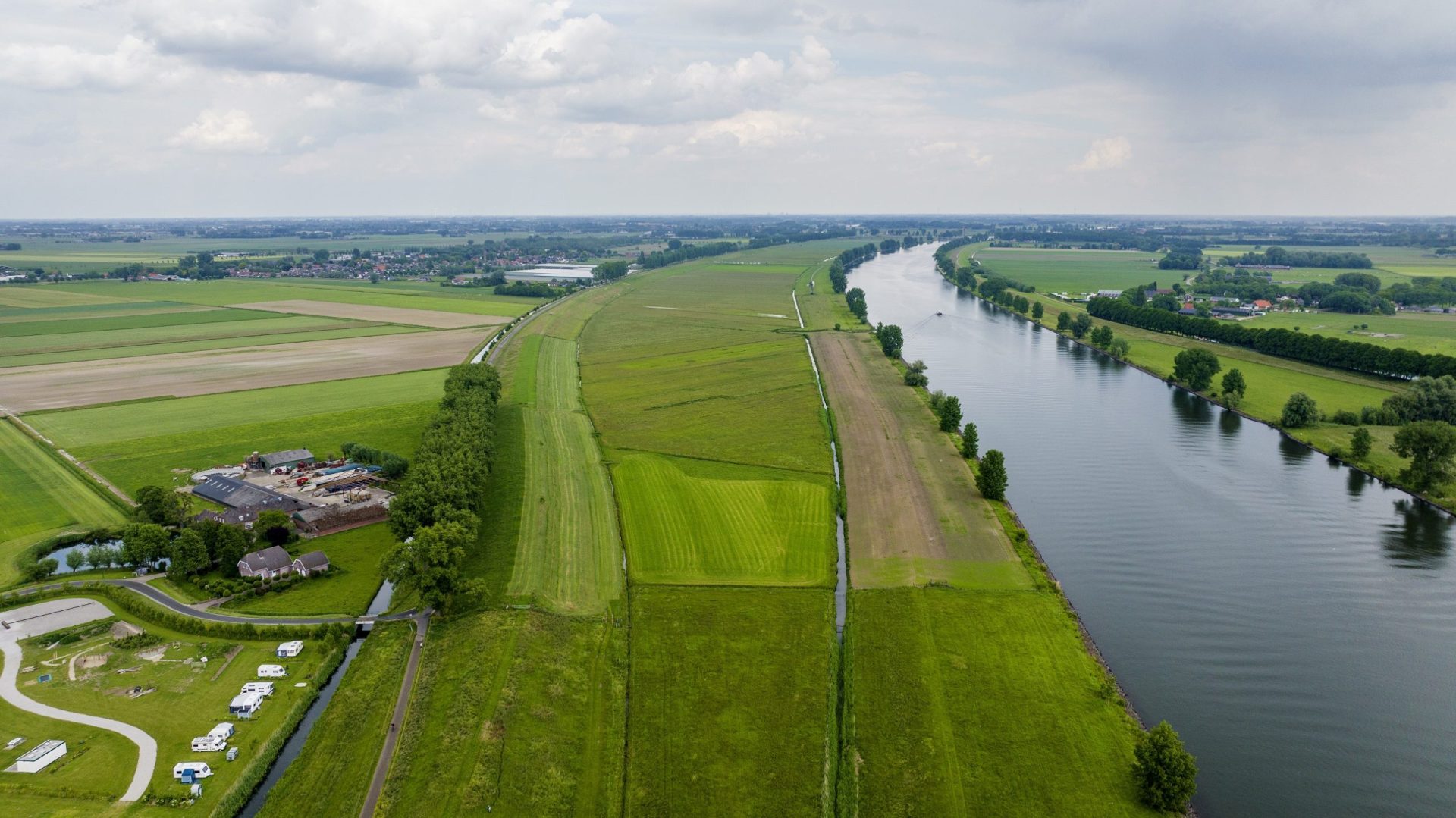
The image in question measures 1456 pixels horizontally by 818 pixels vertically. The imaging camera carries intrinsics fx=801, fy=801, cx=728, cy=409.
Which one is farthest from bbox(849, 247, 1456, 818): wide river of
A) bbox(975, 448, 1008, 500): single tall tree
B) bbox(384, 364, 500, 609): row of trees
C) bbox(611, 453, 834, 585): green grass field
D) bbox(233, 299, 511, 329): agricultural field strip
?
bbox(233, 299, 511, 329): agricultural field strip

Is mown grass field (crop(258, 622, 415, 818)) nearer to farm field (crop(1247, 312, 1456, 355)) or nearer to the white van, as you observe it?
the white van

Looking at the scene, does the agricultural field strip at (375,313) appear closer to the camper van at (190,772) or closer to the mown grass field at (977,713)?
the camper van at (190,772)

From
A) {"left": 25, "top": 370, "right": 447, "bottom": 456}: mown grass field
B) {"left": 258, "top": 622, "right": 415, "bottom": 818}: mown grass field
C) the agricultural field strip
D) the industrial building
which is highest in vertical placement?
the agricultural field strip

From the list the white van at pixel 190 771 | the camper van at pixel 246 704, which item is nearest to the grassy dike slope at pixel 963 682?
the white van at pixel 190 771

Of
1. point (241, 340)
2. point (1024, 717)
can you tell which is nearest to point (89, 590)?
point (1024, 717)

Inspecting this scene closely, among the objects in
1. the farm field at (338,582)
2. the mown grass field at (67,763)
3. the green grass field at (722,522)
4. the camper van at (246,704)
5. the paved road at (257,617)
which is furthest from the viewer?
the green grass field at (722,522)

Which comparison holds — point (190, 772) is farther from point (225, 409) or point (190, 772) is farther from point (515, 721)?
point (225, 409)

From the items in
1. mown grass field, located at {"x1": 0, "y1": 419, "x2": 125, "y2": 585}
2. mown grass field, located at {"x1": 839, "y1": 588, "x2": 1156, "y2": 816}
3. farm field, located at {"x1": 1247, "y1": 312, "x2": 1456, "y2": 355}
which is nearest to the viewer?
mown grass field, located at {"x1": 839, "y1": 588, "x2": 1156, "y2": 816}
